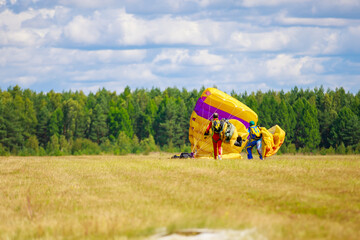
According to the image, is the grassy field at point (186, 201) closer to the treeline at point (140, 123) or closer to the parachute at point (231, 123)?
the parachute at point (231, 123)

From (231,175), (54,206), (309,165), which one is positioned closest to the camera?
(54,206)

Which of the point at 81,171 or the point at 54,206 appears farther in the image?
the point at 81,171

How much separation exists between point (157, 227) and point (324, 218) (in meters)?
4.11

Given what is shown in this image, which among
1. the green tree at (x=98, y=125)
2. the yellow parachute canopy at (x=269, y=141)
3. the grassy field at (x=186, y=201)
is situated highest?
the green tree at (x=98, y=125)

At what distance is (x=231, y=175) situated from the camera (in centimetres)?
1916

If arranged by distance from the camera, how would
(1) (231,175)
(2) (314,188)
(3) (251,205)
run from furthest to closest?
1. (1) (231,175)
2. (2) (314,188)
3. (3) (251,205)

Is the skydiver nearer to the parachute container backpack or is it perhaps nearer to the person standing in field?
the parachute container backpack

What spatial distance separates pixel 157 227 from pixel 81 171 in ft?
43.3

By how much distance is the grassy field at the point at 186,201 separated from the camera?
10.8 metres

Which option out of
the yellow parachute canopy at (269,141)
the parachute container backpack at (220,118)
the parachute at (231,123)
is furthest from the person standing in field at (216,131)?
the yellow parachute canopy at (269,141)

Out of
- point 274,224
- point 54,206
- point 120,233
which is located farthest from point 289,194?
point 54,206

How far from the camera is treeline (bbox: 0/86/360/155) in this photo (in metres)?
94.4

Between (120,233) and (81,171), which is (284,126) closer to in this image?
(81,171)

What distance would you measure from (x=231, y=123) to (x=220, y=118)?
2.59 meters
